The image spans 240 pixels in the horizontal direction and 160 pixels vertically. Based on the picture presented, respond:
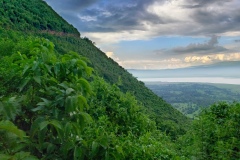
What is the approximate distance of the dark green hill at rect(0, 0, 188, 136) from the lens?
125 ft

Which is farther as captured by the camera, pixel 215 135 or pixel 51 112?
pixel 215 135

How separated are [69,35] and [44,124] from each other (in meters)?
53.7

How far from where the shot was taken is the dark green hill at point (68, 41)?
38112 mm

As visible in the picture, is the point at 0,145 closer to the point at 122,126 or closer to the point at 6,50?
the point at 122,126

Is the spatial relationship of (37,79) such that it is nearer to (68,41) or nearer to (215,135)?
(215,135)

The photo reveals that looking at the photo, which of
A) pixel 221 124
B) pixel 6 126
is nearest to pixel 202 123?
pixel 221 124

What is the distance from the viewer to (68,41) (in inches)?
2008

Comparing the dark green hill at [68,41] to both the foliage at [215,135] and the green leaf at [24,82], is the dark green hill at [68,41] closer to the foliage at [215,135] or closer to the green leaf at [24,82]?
the foliage at [215,135]

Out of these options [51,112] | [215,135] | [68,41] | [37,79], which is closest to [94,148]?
[51,112]

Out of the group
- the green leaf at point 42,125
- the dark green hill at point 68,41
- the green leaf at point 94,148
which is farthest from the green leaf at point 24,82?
the dark green hill at point 68,41

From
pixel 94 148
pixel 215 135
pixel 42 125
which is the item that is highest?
pixel 42 125

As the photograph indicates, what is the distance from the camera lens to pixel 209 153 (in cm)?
735

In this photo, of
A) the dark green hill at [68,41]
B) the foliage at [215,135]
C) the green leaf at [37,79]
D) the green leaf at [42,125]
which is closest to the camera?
the green leaf at [42,125]

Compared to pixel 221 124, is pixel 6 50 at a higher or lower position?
higher
